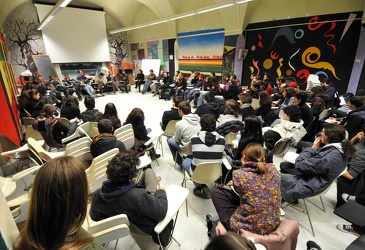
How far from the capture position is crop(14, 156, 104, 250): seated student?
31.1 inches

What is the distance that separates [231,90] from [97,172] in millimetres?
4498

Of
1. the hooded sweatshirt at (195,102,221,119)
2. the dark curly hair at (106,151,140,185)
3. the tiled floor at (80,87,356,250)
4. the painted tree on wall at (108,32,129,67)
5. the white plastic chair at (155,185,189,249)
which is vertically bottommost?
the tiled floor at (80,87,356,250)

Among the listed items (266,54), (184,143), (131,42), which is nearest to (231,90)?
(266,54)

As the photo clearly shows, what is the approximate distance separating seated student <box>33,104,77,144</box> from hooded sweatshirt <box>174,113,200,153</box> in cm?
202

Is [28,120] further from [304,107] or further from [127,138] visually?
[304,107]

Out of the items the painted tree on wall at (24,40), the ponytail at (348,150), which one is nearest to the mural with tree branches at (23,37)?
the painted tree on wall at (24,40)

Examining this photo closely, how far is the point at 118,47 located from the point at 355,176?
14.1 metres

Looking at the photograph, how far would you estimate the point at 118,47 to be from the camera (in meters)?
13.1

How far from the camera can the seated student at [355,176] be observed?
2047 millimetres

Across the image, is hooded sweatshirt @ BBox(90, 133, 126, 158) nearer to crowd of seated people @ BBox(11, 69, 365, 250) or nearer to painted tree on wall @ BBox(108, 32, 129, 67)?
crowd of seated people @ BBox(11, 69, 365, 250)

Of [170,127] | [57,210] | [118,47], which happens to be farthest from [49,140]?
[118,47]

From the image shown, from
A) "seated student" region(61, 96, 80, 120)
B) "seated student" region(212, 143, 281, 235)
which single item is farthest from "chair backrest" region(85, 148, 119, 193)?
"seated student" region(61, 96, 80, 120)

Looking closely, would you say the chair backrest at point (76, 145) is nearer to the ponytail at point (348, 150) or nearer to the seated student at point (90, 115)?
the seated student at point (90, 115)

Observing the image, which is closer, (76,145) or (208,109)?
(76,145)
